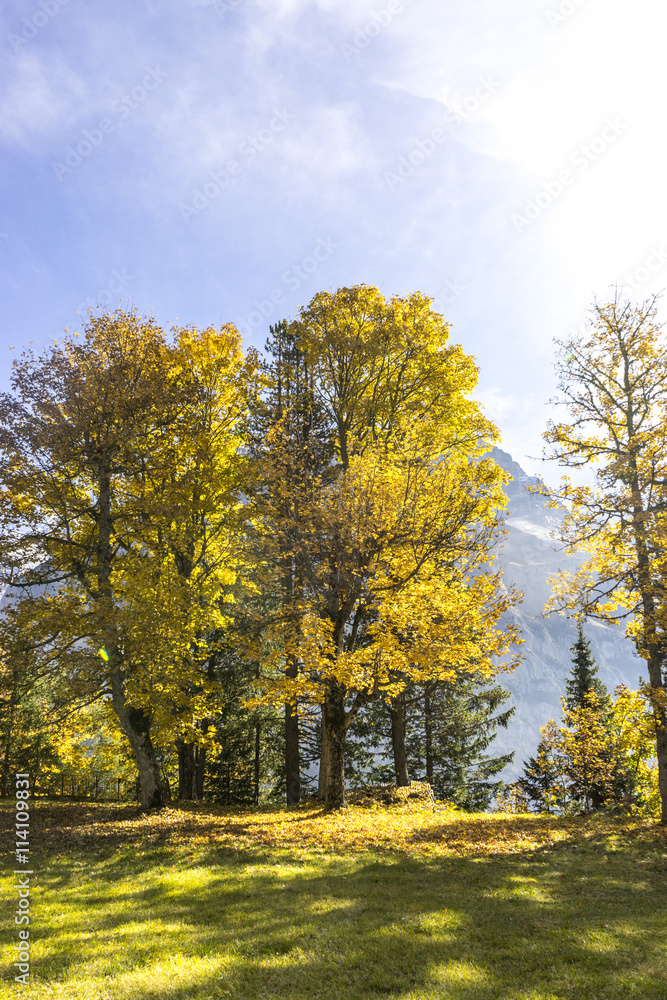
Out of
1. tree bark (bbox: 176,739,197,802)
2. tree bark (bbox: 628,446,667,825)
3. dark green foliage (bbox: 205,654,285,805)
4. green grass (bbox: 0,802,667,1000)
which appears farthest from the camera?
dark green foliage (bbox: 205,654,285,805)

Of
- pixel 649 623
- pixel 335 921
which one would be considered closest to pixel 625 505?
pixel 649 623

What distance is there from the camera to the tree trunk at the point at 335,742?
14.6m

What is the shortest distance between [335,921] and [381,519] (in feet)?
25.8

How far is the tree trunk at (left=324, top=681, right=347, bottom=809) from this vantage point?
47.8 ft

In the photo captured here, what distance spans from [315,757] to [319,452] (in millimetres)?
17936

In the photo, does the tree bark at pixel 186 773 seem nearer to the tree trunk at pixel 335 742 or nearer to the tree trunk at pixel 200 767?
the tree trunk at pixel 200 767

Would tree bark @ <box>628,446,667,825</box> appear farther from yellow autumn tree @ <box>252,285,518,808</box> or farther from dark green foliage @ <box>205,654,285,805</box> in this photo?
dark green foliage @ <box>205,654,285,805</box>

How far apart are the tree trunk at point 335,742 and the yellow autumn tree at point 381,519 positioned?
3cm

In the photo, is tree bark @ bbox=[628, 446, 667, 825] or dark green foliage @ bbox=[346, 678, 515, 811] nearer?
tree bark @ bbox=[628, 446, 667, 825]

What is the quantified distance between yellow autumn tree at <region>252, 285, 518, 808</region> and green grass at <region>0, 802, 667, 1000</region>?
3.90 metres

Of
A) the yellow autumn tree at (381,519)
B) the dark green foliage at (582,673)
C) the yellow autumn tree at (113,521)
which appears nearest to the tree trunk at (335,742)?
the yellow autumn tree at (381,519)

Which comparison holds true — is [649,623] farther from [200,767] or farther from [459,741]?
[200,767]

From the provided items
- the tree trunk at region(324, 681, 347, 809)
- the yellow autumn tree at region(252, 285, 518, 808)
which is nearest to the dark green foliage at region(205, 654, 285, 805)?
the tree trunk at region(324, 681, 347, 809)

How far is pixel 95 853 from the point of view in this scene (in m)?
10.5
